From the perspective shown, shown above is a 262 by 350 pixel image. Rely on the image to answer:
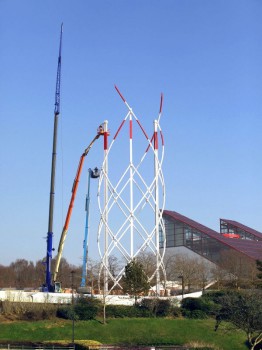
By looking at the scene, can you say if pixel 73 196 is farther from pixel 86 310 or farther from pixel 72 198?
pixel 86 310

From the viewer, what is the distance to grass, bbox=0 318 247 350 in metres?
23.3

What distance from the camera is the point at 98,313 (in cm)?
2747

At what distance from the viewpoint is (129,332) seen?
24.7 metres

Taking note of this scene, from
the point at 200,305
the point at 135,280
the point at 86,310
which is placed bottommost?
the point at 86,310

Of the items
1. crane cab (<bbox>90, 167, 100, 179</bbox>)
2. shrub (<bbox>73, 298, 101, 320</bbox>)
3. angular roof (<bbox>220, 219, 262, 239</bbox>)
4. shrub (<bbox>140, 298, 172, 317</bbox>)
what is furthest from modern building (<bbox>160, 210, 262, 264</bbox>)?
shrub (<bbox>73, 298, 101, 320</bbox>)

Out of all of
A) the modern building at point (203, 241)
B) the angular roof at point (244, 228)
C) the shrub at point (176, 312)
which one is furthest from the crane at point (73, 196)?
the angular roof at point (244, 228)

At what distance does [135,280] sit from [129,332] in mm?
5918

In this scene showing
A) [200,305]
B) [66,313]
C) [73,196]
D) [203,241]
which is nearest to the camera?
[66,313]

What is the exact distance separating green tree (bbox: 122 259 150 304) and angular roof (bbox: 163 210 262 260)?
23519 millimetres

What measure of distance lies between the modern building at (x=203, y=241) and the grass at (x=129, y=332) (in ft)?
88.7

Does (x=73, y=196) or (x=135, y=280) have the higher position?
(x=73, y=196)

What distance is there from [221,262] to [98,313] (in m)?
25.5

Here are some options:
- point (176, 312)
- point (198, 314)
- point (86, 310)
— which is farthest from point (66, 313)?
point (198, 314)

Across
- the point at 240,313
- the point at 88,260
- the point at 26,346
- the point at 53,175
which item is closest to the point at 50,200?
the point at 53,175
